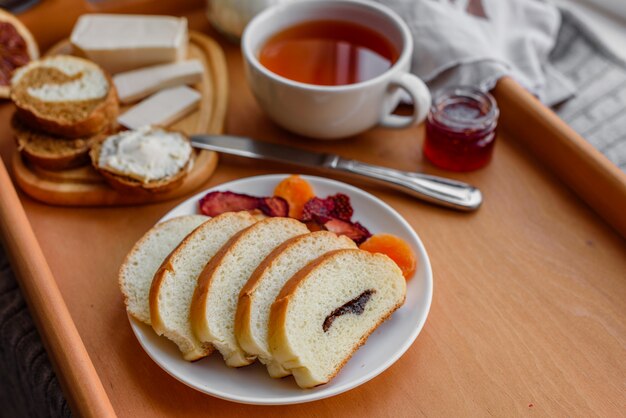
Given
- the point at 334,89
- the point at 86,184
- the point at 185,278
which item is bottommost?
the point at 86,184

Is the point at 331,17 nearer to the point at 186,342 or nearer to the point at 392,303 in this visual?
the point at 392,303

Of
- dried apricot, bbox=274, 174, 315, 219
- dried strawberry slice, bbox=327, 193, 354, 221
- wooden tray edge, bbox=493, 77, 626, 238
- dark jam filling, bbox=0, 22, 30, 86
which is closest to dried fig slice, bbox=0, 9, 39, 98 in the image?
dark jam filling, bbox=0, 22, 30, 86

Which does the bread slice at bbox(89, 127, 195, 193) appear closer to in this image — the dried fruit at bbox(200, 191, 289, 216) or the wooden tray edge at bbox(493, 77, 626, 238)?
the dried fruit at bbox(200, 191, 289, 216)

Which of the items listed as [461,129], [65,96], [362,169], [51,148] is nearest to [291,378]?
[362,169]

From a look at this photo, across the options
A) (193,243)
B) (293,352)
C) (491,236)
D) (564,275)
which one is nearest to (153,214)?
(193,243)

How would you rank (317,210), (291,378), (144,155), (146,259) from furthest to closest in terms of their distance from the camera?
1. (144,155)
2. (317,210)
3. (146,259)
4. (291,378)

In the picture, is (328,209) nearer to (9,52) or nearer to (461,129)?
(461,129)
